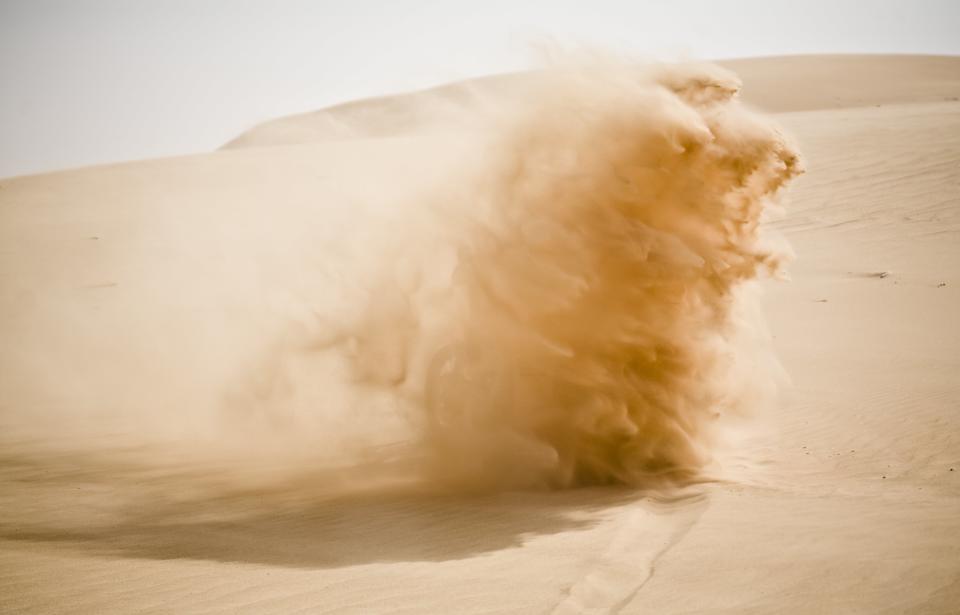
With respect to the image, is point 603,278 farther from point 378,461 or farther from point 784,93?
point 784,93

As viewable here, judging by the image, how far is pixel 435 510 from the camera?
19.3 feet

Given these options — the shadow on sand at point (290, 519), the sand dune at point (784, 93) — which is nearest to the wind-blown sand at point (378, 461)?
the shadow on sand at point (290, 519)

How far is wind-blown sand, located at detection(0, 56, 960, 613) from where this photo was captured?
425 cm

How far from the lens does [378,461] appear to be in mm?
7336

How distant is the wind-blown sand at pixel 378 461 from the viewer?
4250mm

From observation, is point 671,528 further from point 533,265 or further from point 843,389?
point 843,389

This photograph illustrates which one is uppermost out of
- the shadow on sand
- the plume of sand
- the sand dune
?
the sand dune

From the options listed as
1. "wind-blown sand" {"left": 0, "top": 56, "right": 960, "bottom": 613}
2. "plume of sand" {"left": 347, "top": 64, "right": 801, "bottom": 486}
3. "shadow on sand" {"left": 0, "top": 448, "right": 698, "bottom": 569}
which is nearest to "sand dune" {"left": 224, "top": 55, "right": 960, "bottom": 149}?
"wind-blown sand" {"left": 0, "top": 56, "right": 960, "bottom": 613}

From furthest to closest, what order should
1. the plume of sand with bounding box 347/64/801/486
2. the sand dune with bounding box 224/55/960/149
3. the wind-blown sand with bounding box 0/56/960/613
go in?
the sand dune with bounding box 224/55/960/149, the plume of sand with bounding box 347/64/801/486, the wind-blown sand with bounding box 0/56/960/613

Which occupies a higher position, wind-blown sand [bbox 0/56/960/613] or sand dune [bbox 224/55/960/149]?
sand dune [bbox 224/55/960/149]

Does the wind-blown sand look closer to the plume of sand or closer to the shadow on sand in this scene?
the shadow on sand

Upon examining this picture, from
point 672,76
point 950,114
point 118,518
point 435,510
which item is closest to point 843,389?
point 672,76

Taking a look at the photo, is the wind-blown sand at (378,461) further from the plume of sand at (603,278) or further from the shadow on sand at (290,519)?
the plume of sand at (603,278)

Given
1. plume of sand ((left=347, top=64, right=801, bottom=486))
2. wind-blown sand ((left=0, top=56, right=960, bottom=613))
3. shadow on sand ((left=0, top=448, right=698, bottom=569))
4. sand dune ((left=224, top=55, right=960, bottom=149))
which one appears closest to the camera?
wind-blown sand ((left=0, top=56, right=960, bottom=613))
